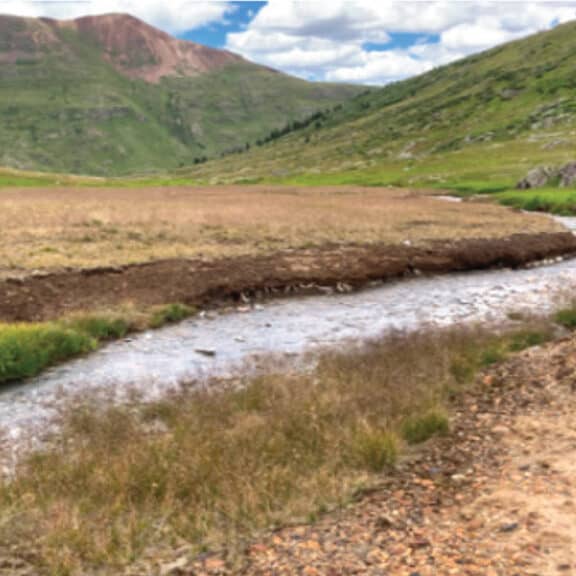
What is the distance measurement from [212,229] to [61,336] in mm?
21475

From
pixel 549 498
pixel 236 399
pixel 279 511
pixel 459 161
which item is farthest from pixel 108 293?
pixel 459 161

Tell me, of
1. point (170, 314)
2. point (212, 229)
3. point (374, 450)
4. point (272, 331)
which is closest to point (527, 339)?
point (272, 331)

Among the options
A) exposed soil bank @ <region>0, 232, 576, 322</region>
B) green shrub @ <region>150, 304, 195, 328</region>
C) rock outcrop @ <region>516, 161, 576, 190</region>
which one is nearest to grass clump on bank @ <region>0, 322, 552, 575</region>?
green shrub @ <region>150, 304, 195, 328</region>

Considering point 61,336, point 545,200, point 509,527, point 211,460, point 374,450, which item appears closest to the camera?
point 509,527

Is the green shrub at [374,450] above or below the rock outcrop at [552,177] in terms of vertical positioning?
below

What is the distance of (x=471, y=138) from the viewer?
137500mm

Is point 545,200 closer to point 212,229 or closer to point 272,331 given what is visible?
point 212,229

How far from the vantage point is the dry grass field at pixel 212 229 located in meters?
27.6

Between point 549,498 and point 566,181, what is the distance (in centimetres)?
6387

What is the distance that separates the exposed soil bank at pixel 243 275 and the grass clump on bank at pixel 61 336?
47.1 inches

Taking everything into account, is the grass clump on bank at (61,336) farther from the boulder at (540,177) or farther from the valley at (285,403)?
the boulder at (540,177)

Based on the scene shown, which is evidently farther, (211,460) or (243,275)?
(243,275)

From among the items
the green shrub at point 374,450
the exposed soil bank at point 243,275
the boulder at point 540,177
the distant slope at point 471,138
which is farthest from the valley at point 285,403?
the distant slope at point 471,138

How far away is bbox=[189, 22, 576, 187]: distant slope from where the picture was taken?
330 feet
